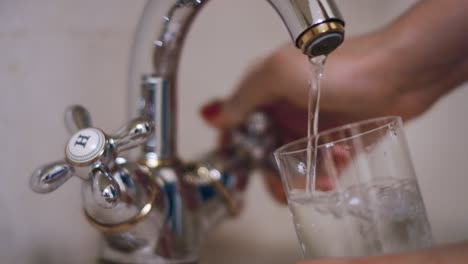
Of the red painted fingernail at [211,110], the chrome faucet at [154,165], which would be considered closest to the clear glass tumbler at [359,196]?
the chrome faucet at [154,165]

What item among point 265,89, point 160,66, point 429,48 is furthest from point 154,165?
point 429,48

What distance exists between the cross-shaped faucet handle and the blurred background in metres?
0.14

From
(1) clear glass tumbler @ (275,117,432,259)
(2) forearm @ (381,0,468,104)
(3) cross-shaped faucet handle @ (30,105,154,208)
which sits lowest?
(1) clear glass tumbler @ (275,117,432,259)

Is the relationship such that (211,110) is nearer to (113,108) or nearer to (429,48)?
(113,108)

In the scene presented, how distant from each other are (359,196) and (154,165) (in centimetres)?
18

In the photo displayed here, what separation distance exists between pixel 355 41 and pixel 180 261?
1.00ft

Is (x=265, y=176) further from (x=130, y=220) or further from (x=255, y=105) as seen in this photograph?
(x=130, y=220)

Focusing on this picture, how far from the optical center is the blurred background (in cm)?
48

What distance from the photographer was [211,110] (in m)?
0.61

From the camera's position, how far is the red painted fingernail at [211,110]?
0.61 metres

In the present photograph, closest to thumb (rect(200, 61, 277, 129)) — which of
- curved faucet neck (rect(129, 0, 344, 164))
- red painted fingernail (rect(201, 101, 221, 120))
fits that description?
red painted fingernail (rect(201, 101, 221, 120))

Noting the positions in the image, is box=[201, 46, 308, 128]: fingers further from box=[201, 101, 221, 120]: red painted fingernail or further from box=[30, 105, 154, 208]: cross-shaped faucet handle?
box=[30, 105, 154, 208]: cross-shaped faucet handle

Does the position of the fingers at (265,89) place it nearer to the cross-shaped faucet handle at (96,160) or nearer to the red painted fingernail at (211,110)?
the red painted fingernail at (211,110)

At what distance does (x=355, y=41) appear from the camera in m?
0.56
